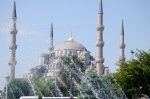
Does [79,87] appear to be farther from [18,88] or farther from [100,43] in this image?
[100,43]

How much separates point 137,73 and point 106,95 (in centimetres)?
650

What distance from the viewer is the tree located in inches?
931

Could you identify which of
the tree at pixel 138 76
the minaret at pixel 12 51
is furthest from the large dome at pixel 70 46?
the tree at pixel 138 76

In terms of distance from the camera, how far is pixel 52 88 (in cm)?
4222

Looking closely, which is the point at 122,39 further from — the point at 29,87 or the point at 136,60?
the point at 136,60

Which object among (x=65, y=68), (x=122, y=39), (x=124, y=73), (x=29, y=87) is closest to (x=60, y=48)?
(x=122, y=39)

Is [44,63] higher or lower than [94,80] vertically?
higher

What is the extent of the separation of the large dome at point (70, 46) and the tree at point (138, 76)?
4870 cm

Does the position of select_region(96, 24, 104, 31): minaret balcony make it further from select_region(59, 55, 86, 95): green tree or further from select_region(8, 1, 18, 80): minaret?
select_region(59, 55, 86, 95): green tree

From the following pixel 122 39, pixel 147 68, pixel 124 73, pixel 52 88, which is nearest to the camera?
pixel 147 68

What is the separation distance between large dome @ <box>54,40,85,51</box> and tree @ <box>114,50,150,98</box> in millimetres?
48702

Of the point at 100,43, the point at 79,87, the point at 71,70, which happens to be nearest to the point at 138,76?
the point at 79,87

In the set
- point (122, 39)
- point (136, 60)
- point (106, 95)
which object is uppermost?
point (122, 39)

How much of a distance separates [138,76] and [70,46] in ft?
167
